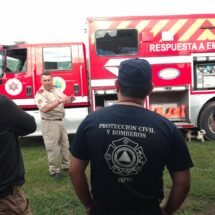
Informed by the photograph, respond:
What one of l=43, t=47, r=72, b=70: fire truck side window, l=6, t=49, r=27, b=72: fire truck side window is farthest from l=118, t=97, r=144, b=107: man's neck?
l=6, t=49, r=27, b=72: fire truck side window

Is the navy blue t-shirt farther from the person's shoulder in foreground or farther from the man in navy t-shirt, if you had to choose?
the person's shoulder in foreground

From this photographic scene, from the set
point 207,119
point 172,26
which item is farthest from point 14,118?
point 207,119

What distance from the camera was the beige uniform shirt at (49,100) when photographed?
577cm

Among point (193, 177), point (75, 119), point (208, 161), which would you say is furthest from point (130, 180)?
point (75, 119)

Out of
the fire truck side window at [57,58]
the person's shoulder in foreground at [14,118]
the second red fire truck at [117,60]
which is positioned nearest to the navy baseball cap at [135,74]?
the person's shoulder in foreground at [14,118]

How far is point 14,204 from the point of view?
2748 millimetres

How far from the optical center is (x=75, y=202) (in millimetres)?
4785

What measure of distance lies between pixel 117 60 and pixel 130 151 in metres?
6.32

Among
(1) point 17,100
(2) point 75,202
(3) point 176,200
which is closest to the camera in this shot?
(3) point 176,200

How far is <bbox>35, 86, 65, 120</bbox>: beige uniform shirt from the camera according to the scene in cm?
577

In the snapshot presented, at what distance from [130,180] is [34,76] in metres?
6.43

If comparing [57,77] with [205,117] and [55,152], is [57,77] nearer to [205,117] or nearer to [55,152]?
[55,152]

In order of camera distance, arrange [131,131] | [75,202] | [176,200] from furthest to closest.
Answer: [75,202] < [176,200] < [131,131]

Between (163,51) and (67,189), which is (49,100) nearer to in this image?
(67,189)
